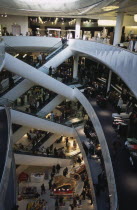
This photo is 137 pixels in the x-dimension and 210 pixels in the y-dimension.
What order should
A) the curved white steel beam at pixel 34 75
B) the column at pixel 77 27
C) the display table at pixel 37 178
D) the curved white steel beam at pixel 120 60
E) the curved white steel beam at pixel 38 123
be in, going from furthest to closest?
the column at pixel 77 27 < the display table at pixel 37 178 < the curved white steel beam at pixel 38 123 < the curved white steel beam at pixel 34 75 < the curved white steel beam at pixel 120 60

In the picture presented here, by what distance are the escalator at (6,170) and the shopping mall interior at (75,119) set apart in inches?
2.3

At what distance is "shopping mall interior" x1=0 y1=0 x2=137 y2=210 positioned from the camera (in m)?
10.0

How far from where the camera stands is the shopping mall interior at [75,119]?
396 inches

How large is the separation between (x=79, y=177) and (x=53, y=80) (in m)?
8.22

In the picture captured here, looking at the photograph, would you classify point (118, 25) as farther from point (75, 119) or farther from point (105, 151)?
point (105, 151)

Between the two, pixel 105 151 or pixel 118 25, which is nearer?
pixel 105 151

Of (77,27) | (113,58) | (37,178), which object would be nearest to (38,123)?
(37,178)

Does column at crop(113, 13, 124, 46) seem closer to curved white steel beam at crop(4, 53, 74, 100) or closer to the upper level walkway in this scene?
the upper level walkway

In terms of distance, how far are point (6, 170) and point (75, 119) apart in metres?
14.3

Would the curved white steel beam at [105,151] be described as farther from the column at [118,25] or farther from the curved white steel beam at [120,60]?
the column at [118,25]

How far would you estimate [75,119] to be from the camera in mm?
20938

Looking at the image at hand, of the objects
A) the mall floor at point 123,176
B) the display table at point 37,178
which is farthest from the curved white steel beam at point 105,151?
the display table at point 37,178

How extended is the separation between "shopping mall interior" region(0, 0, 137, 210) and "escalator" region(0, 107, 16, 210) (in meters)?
0.06

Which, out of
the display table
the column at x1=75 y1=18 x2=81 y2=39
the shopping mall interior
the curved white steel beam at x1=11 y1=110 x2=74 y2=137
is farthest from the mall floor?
the column at x1=75 y1=18 x2=81 y2=39
